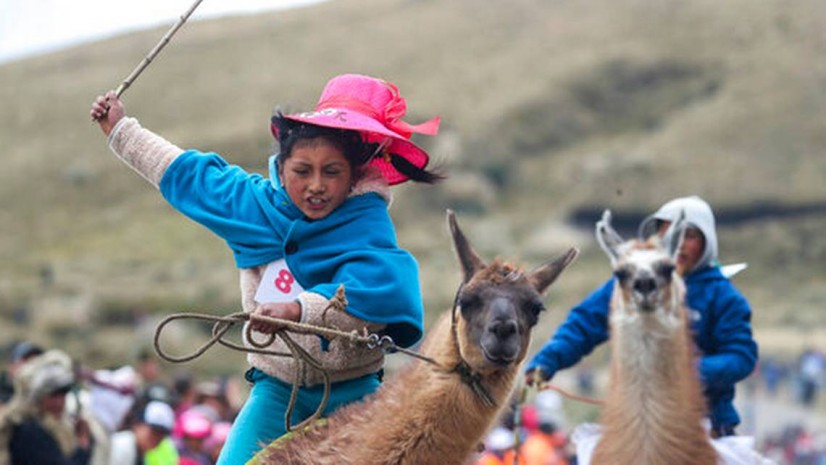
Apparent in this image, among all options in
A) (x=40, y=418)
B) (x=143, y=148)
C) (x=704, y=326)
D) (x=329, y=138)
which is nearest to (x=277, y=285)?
(x=329, y=138)

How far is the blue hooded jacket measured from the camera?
5.88m

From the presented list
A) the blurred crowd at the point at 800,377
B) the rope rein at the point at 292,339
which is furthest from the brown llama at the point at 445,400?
the blurred crowd at the point at 800,377

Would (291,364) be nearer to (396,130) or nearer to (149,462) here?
(396,130)

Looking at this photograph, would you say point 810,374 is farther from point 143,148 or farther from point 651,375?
point 143,148

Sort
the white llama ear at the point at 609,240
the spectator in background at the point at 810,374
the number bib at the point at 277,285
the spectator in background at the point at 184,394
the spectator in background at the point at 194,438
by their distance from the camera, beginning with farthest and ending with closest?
the spectator in background at the point at 810,374 → the spectator in background at the point at 184,394 → the spectator in background at the point at 194,438 → the white llama ear at the point at 609,240 → the number bib at the point at 277,285

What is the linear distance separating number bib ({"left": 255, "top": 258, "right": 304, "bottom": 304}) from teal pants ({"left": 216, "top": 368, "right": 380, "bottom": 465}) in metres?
0.33

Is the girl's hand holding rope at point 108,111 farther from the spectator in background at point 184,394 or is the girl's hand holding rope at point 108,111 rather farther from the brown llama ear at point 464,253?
the spectator in background at point 184,394

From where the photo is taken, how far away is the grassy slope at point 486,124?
7288cm

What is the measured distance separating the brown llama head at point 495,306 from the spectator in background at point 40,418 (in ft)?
18.1

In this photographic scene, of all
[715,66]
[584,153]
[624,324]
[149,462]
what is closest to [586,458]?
[624,324]

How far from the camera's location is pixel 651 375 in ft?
26.8

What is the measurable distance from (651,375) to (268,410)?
2.69m

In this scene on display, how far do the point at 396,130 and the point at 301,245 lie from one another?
661 millimetres

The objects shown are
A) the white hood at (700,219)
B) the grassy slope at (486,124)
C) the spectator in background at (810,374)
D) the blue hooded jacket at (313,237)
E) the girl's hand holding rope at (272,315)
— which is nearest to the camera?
the girl's hand holding rope at (272,315)
